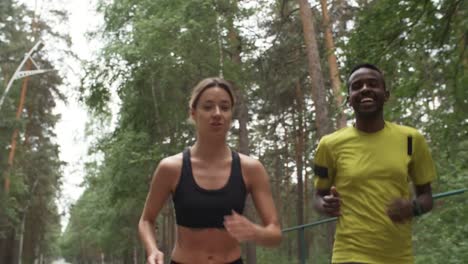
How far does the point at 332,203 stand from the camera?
2908 mm

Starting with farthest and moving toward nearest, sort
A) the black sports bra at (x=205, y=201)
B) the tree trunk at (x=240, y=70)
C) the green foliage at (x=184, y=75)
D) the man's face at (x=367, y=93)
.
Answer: the tree trunk at (x=240, y=70) → the green foliage at (x=184, y=75) → the man's face at (x=367, y=93) → the black sports bra at (x=205, y=201)

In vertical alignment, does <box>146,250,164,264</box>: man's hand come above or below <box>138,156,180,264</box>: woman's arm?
below

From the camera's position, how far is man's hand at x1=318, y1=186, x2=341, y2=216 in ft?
9.53

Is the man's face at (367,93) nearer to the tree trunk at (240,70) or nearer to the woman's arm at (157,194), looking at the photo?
the woman's arm at (157,194)

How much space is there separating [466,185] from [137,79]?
13.0 metres

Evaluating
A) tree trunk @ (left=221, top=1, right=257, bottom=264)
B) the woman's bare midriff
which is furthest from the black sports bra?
tree trunk @ (left=221, top=1, right=257, bottom=264)

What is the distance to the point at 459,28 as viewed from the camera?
730cm

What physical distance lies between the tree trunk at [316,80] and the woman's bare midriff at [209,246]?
39.5 feet

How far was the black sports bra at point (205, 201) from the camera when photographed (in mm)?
2409

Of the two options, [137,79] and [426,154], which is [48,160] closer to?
[137,79]

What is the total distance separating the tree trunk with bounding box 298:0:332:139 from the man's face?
11.3 m

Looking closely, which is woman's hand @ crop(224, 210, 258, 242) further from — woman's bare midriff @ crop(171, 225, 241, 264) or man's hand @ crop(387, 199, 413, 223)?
man's hand @ crop(387, 199, 413, 223)

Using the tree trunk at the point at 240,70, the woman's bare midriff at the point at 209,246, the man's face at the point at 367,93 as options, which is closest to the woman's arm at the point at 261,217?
the woman's bare midriff at the point at 209,246

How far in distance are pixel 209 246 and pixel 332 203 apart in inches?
31.1
